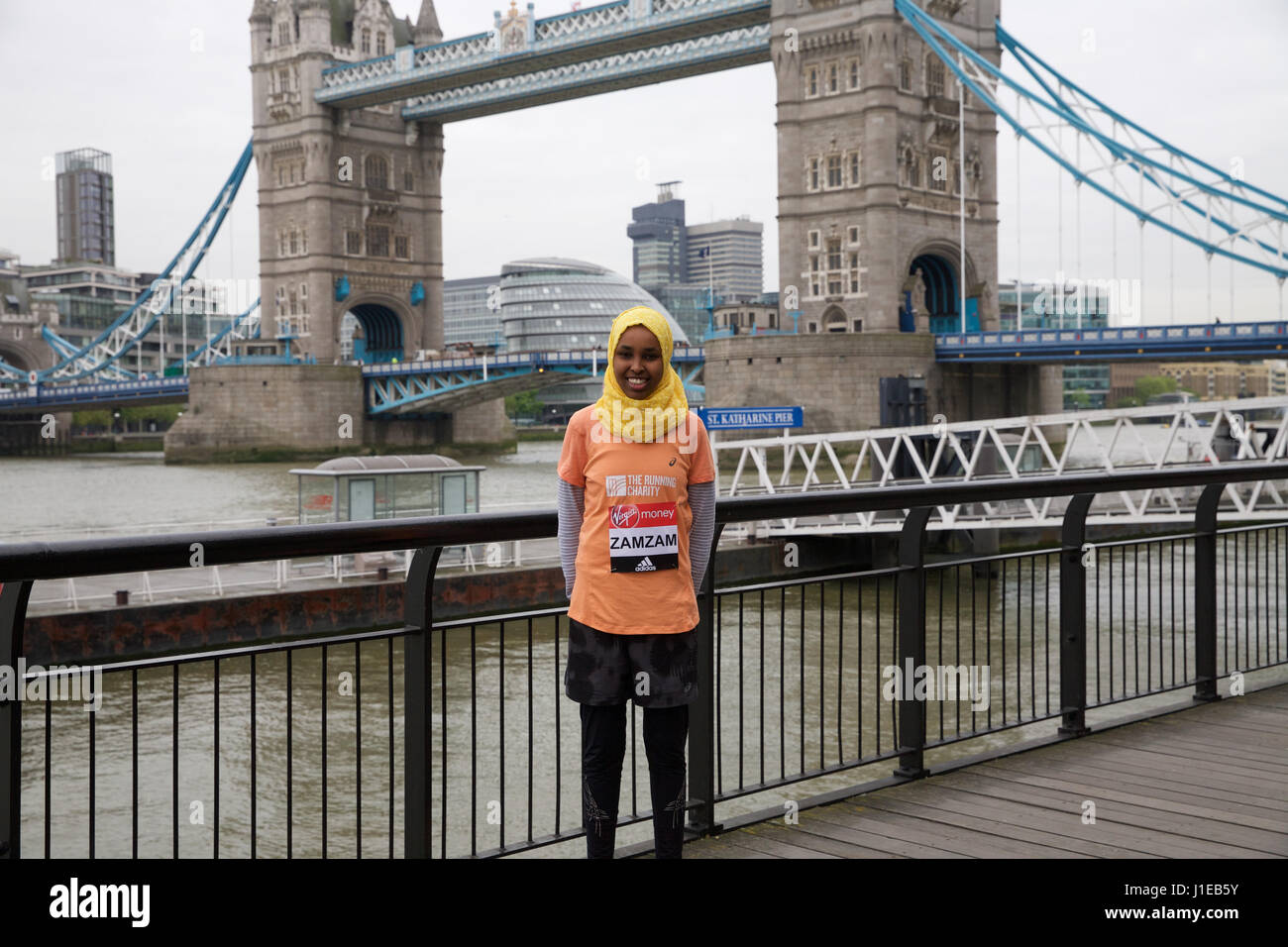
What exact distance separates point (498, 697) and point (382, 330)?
212 feet

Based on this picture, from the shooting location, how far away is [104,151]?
17512 cm

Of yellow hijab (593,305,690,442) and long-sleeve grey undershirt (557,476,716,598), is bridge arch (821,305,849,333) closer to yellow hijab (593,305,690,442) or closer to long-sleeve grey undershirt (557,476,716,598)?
long-sleeve grey undershirt (557,476,716,598)

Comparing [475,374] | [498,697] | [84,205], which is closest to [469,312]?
[84,205]

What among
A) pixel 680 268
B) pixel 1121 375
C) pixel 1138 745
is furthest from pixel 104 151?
pixel 1138 745

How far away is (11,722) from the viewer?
2.99 m

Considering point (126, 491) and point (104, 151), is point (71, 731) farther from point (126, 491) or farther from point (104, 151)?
point (104, 151)

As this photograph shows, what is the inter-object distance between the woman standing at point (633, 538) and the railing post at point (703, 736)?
0.78m

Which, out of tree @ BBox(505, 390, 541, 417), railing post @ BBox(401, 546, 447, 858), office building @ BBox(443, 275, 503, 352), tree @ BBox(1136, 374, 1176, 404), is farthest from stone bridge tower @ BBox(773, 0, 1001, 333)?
office building @ BBox(443, 275, 503, 352)

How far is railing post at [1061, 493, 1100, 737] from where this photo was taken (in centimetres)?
552

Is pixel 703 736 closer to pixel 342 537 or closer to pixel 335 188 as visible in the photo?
pixel 342 537

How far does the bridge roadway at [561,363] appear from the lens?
1652 inches
